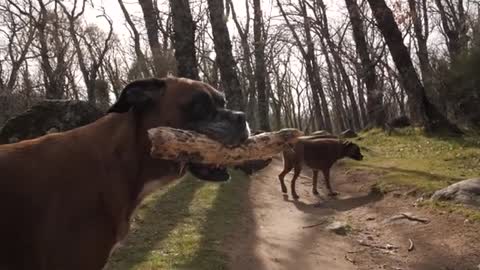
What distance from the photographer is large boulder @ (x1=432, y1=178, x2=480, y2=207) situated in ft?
27.0

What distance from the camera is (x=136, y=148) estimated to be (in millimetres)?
3873

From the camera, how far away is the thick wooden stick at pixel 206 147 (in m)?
A: 3.79

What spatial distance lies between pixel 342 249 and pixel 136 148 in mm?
4638

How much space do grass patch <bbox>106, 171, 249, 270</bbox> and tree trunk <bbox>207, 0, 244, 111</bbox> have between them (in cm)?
349

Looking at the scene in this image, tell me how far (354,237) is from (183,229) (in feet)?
8.63

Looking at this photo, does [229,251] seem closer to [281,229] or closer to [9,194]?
A: [281,229]

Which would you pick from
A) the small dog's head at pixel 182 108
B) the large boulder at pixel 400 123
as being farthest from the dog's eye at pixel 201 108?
the large boulder at pixel 400 123

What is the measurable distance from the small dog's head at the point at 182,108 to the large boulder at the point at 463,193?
531 cm

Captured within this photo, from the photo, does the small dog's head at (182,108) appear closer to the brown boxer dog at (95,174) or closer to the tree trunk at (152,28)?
the brown boxer dog at (95,174)

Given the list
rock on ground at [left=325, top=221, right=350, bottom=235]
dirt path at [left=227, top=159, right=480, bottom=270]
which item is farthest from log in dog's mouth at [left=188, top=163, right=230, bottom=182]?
rock on ground at [left=325, top=221, right=350, bottom=235]

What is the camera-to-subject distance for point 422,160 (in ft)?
43.0

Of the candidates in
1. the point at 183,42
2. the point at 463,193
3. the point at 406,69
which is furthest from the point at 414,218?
the point at 406,69

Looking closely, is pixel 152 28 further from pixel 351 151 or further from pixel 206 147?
pixel 206 147

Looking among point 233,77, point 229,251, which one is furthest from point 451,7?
point 229,251
